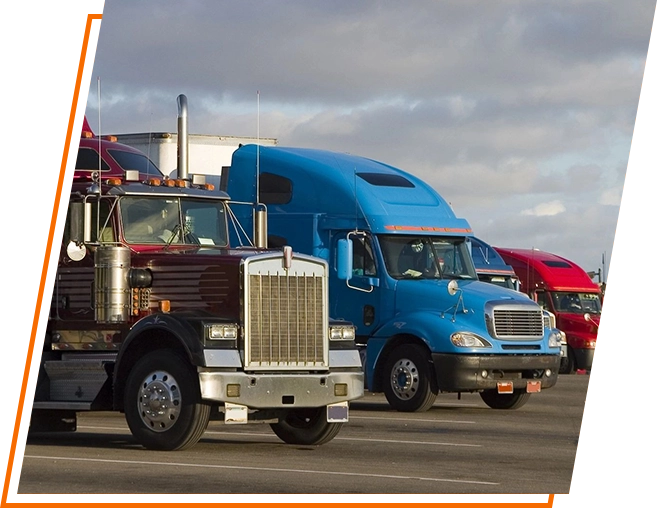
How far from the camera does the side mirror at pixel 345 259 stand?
19859mm

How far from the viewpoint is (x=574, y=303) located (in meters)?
34.1

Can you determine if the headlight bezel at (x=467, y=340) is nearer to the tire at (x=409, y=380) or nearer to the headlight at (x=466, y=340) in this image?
the headlight at (x=466, y=340)

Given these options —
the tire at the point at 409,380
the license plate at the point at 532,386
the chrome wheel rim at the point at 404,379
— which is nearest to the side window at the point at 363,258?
the tire at the point at 409,380

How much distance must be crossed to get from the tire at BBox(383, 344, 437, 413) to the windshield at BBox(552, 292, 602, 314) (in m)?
14.1

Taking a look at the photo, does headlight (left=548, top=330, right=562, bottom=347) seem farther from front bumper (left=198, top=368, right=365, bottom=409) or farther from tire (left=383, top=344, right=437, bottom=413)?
front bumper (left=198, top=368, right=365, bottom=409)

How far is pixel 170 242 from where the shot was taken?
1537cm

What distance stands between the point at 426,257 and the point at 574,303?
13.7m

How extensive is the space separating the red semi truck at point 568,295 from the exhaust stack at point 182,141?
54.2ft

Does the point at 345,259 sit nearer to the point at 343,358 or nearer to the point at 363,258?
the point at 363,258

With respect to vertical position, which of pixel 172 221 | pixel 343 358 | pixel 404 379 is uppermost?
pixel 172 221

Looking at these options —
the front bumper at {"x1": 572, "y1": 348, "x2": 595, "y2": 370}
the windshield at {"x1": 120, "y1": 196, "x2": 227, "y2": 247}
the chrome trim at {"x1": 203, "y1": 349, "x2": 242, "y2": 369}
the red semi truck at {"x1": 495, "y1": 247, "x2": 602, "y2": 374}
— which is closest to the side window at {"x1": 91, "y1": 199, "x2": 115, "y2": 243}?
the windshield at {"x1": 120, "y1": 196, "x2": 227, "y2": 247}

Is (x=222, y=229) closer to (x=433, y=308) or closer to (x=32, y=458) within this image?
(x=32, y=458)

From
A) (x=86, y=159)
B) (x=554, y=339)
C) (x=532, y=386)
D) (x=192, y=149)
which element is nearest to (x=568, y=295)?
(x=192, y=149)

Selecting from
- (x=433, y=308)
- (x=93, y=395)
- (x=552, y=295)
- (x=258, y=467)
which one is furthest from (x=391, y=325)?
(x=552, y=295)
